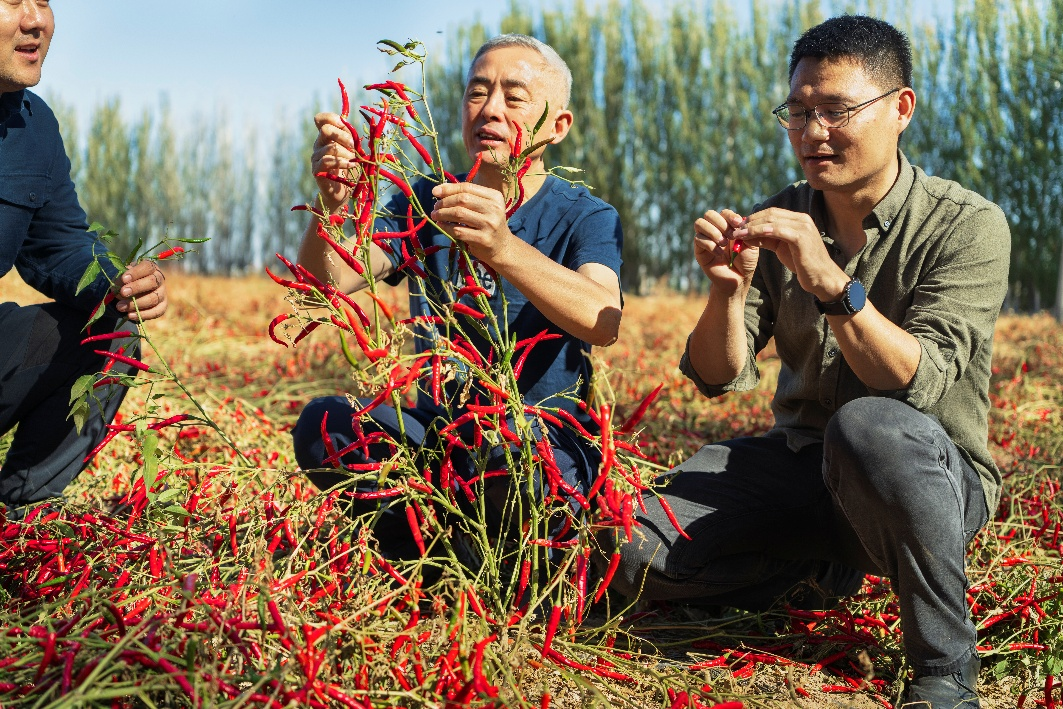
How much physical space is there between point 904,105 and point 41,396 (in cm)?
245

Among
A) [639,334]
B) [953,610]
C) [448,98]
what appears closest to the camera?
[953,610]

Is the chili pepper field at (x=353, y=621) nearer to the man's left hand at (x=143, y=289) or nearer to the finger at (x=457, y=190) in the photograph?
the man's left hand at (x=143, y=289)

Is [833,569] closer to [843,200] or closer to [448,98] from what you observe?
[843,200]

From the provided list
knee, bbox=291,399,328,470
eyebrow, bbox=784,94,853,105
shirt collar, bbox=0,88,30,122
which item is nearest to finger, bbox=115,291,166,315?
knee, bbox=291,399,328,470

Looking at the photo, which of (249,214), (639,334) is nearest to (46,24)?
(639,334)

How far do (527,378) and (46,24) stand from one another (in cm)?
163

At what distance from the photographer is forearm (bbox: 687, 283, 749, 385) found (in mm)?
2256

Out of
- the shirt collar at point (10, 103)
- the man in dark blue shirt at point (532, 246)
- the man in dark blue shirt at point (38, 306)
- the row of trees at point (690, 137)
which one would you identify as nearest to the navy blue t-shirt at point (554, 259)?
the man in dark blue shirt at point (532, 246)

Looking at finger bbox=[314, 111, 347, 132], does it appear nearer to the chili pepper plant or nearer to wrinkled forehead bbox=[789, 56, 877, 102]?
the chili pepper plant

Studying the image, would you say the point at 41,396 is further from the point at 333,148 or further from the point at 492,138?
the point at 492,138

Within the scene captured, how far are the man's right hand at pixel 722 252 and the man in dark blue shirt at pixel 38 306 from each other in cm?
141

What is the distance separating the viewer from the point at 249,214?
2427 centimetres

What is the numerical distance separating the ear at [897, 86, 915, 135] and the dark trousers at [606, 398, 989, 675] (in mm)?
764

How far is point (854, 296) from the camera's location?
200 centimetres
